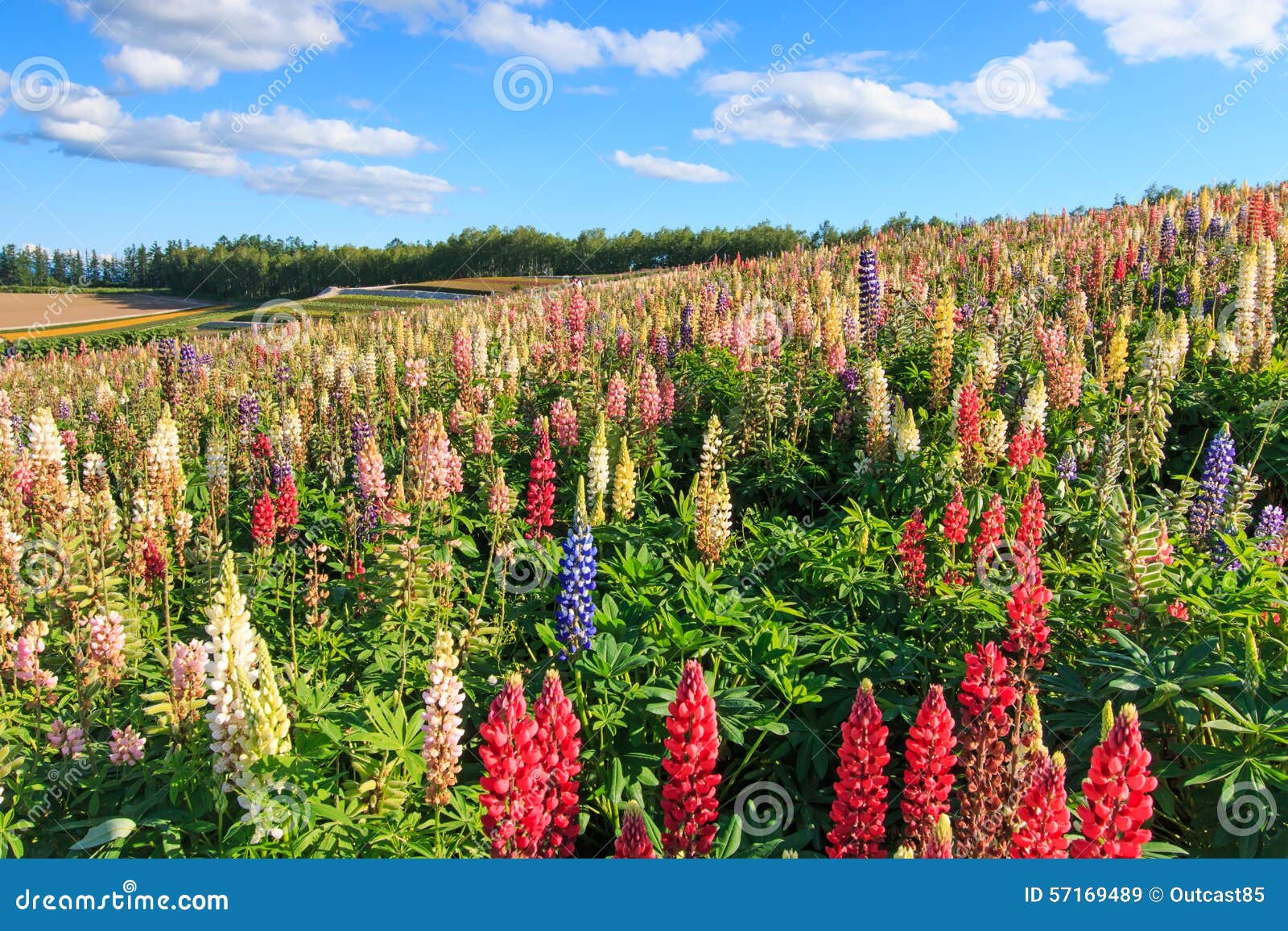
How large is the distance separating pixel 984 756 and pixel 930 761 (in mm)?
213

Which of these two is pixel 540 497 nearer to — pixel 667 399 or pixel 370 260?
pixel 667 399

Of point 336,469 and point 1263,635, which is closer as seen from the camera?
point 1263,635

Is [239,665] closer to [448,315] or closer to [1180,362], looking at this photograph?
[1180,362]

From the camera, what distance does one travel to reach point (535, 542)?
17.1 ft

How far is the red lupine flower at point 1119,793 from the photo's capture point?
8.17 feet

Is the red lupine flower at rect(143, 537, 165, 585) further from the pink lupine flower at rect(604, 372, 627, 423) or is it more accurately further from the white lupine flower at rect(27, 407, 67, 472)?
the pink lupine flower at rect(604, 372, 627, 423)

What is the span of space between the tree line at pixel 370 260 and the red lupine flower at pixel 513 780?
3025 centimetres

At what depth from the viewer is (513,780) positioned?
2795 millimetres

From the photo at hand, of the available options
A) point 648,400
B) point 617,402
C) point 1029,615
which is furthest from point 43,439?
point 1029,615

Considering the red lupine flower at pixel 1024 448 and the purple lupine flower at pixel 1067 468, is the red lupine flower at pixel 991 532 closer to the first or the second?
the red lupine flower at pixel 1024 448

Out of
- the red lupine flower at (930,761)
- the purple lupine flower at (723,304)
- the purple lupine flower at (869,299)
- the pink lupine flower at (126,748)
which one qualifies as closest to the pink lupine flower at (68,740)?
the pink lupine flower at (126,748)

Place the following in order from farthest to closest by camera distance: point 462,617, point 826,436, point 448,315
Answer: point 448,315, point 826,436, point 462,617

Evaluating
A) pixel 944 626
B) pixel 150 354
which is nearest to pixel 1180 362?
pixel 944 626

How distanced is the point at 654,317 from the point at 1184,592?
26.8 feet
